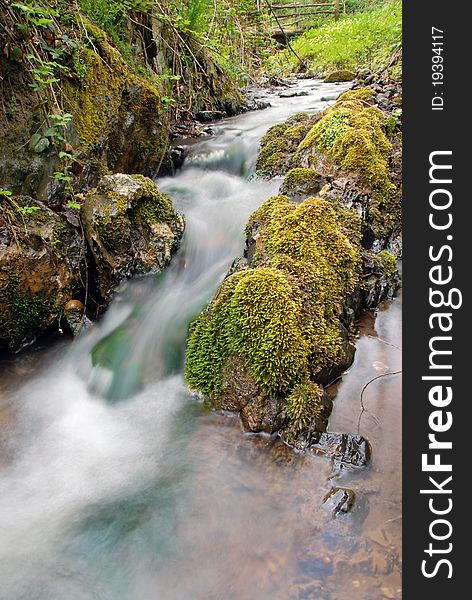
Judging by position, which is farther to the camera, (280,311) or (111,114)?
(111,114)

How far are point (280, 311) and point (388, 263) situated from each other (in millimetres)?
1805

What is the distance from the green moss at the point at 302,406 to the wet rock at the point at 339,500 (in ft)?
1.59

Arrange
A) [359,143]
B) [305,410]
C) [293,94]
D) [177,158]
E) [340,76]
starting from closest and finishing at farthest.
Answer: [305,410] < [359,143] < [177,158] < [293,94] < [340,76]

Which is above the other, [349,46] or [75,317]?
[349,46]

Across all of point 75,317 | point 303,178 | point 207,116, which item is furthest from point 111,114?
point 207,116

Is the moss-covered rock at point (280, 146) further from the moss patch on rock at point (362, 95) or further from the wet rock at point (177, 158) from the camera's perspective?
the wet rock at point (177, 158)

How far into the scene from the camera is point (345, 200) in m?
4.70

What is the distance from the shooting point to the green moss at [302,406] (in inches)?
122

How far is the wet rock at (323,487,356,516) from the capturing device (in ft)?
8.59

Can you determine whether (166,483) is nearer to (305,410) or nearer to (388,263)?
(305,410)

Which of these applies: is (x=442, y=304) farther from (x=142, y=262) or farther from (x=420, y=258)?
(x=142, y=262)

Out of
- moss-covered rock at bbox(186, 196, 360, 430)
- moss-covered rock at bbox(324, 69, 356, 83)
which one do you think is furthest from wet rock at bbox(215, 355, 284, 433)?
moss-covered rock at bbox(324, 69, 356, 83)

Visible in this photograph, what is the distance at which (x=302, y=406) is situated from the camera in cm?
313

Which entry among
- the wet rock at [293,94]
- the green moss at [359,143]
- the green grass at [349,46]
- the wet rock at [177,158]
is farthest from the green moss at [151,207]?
the green grass at [349,46]
